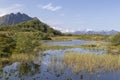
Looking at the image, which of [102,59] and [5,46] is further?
[5,46]

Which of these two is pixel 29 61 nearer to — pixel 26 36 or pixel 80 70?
pixel 26 36

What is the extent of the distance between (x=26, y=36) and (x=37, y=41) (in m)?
2.73

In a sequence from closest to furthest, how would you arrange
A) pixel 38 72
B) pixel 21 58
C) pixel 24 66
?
1. pixel 38 72
2. pixel 24 66
3. pixel 21 58

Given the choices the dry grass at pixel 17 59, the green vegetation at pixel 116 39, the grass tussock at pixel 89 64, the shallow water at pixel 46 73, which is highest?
the green vegetation at pixel 116 39

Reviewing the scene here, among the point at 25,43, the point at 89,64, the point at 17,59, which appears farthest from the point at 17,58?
the point at 89,64

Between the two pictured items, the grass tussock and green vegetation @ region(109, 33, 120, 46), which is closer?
the grass tussock

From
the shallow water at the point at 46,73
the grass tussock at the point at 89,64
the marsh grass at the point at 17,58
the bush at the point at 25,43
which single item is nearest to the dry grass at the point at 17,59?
the marsh grass at the point at 17,58

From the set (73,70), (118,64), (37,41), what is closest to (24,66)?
(73,70)

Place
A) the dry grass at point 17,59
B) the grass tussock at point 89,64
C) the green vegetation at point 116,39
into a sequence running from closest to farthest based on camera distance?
the grass tussock at point 89,64
the dry grass at point 17,59
the green vegetation at point 116,39

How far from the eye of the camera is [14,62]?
3831cm

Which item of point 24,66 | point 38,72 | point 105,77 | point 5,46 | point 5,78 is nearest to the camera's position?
point 5,78

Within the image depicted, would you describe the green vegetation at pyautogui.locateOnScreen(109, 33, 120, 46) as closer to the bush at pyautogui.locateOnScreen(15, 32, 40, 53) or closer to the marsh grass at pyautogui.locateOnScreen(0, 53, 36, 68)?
the bush at pyautogui.locateOnScreen(15, 32, 40, 53)

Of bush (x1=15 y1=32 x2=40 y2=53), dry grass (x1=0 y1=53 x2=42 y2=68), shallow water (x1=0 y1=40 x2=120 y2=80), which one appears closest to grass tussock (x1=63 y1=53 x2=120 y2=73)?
shallow water (x1=0 y1=40 x2=120 y2=80)

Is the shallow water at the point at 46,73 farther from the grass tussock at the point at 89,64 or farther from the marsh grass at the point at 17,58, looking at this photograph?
the marsh grass at the point at 17,58
